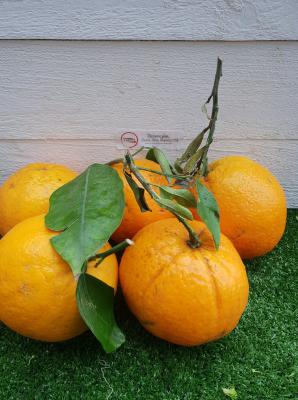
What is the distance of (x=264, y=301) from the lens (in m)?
0.91

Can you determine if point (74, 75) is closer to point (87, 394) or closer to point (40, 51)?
point (40, 51)

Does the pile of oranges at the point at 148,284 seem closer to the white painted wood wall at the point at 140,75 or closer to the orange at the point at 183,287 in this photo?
the orange at the point at 183,287

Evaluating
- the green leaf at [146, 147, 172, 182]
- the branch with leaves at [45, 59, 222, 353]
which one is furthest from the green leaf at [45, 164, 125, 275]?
the green leaf at [146, 147, 172, 182]

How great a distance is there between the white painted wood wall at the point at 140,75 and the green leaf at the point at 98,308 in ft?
1.54

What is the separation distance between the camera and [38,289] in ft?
2.32

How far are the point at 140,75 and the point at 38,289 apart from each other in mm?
517

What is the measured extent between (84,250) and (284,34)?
62cm

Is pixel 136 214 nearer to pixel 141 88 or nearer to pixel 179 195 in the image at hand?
pixel 179 195

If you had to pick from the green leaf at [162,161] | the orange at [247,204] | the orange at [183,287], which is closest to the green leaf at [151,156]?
the green leaf at [162,161]

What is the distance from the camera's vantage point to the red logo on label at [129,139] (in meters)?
1.08

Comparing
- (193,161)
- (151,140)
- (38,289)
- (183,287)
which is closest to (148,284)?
(183,287)

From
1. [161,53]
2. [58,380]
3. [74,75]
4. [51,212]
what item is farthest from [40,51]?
[58,380]

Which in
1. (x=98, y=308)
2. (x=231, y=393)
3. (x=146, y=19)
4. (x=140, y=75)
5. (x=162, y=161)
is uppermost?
(x=146, y=19)

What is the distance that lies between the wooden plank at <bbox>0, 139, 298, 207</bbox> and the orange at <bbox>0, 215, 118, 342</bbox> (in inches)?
15.1
